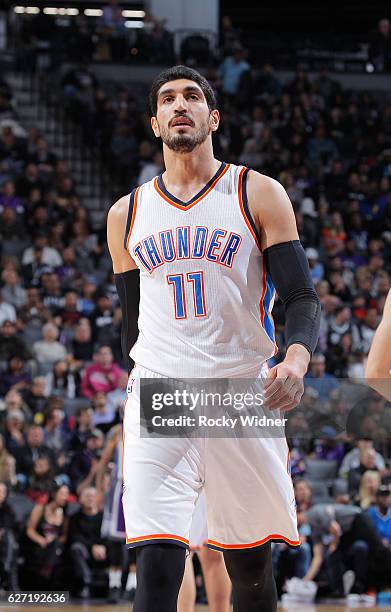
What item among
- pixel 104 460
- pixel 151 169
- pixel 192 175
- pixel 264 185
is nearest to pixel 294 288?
pixel 264 185

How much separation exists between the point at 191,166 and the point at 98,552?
5.79 metres

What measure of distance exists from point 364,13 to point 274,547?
720 inches

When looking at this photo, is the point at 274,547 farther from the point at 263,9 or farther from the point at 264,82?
the point at 263,9

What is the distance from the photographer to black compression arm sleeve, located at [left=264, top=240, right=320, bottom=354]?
3852 millimetres

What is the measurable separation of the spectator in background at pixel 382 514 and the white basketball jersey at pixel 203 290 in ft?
19.5

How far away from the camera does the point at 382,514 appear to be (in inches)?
382

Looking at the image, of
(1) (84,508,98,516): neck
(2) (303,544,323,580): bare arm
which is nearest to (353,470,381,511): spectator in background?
(2) (303,544,323,580): bare arm

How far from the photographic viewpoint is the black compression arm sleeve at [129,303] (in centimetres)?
434

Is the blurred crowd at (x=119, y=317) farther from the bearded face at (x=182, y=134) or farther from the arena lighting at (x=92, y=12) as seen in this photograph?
the arena lighting at (x=92, y=12)

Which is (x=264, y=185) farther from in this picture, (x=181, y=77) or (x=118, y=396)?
(x=118, y=396)

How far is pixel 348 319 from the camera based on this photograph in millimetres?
12680

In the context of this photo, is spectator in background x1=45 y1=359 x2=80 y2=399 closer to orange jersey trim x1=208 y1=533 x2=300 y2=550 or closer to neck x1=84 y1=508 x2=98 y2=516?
neck x1=84 y1=508 x2=98 y2=516

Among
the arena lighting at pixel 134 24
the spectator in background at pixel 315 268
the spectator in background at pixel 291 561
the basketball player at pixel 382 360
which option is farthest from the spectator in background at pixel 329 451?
the arena lighting at pixel 134 24

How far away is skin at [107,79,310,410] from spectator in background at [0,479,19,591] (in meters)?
5.33
